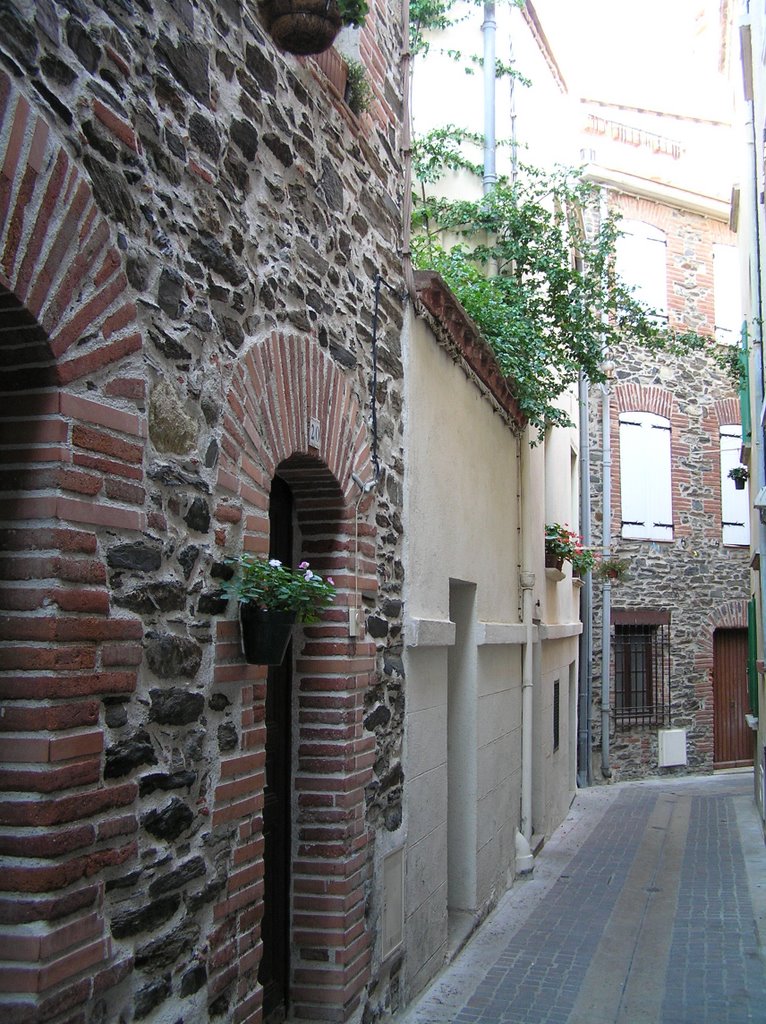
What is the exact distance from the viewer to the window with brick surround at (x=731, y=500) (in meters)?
16.8

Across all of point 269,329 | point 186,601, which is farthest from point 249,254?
point 186,601

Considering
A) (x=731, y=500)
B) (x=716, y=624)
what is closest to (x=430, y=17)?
(x=731, y=500)

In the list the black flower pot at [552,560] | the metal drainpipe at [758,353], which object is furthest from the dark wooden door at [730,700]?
the black flower pot at [552,560]

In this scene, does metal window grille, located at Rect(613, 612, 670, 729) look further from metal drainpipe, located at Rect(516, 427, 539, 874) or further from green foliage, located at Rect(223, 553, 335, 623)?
green foliage, located at Rect(223, 553, 335, 623)

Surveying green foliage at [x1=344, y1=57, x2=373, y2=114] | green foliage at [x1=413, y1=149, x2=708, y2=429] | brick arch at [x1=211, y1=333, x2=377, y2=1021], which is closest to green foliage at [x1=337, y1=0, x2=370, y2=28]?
green foliage at [x1=344, y1=57, x2=373, y2=114]

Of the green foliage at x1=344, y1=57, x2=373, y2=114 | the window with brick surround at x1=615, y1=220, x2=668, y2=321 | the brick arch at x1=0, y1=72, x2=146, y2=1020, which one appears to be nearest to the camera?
the brick arch at x1=0, y1=72, x2=146, y2=1020

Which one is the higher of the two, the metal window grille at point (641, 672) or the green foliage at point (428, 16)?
the green foliage at point (428, 16)

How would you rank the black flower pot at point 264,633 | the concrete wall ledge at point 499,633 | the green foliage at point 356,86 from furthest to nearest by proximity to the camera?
the concrete wall ledge at point 499,633
the green foliage at point 356,86
the black flower pot at point 264,633

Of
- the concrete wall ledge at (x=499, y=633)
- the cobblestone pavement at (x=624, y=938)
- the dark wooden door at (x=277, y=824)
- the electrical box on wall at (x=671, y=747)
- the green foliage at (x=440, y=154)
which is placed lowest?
the cobblestone pavement at (x=624, y=938)

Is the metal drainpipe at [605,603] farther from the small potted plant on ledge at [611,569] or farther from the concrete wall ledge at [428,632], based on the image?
the concrete wall ledge at [428,632]

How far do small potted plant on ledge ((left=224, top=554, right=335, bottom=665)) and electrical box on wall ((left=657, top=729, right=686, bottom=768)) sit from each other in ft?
45.0

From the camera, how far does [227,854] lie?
10.6 feet

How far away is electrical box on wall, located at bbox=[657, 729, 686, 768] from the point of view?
51.9ft

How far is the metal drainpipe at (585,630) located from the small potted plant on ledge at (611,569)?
197 millimetres
